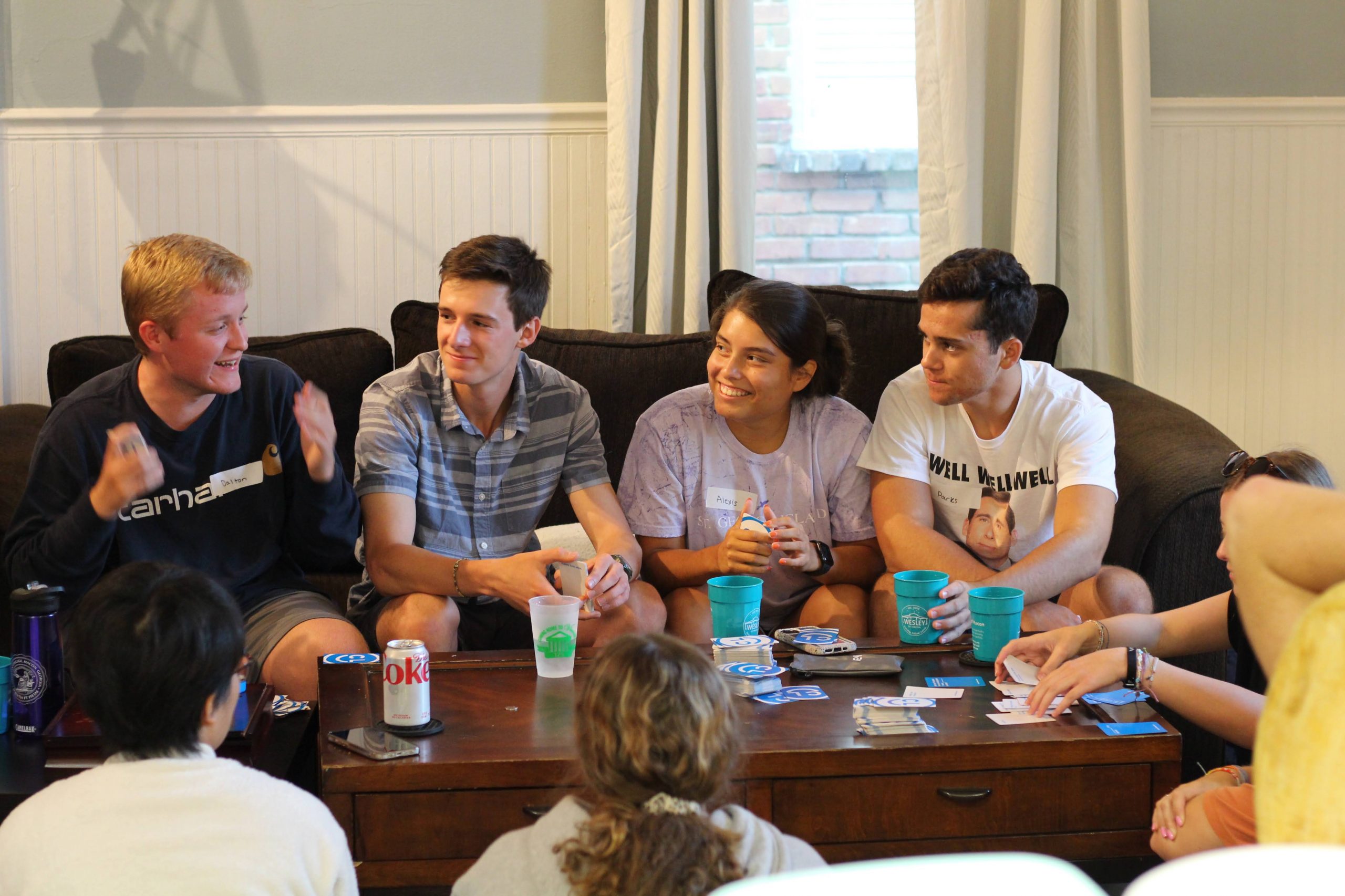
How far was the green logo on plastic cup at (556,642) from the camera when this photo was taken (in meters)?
1.74

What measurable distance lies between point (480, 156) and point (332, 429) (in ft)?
4.18

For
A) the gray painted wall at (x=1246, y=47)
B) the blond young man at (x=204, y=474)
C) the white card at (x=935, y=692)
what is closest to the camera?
the white card at (x=935, y=692)

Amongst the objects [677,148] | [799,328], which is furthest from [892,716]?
[677,148]

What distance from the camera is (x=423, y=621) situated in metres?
2.15

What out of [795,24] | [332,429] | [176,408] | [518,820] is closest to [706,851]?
[518,820]

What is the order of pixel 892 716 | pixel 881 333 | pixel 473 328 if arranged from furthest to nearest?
pixel 881 333
pixel 473 328
pixel 892 716

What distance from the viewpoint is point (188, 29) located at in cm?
312

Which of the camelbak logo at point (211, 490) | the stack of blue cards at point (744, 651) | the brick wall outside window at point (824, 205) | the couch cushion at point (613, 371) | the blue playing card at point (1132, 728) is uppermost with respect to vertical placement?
the brick wall outside window at point (824, 205)

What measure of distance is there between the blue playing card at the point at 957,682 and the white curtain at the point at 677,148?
162 cm

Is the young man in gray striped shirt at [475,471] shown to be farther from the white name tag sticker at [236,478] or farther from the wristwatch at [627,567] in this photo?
the white name tag sticker at [236,478]

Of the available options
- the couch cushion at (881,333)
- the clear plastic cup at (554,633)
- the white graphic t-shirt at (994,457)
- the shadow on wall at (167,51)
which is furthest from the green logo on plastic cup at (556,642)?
the shadow on wall at (167,51)

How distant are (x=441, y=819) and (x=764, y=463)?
1167 millimetres

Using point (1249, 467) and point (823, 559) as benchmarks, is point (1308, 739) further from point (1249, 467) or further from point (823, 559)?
point (823, 559)

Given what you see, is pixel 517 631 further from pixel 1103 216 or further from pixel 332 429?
pixel 1103 216
